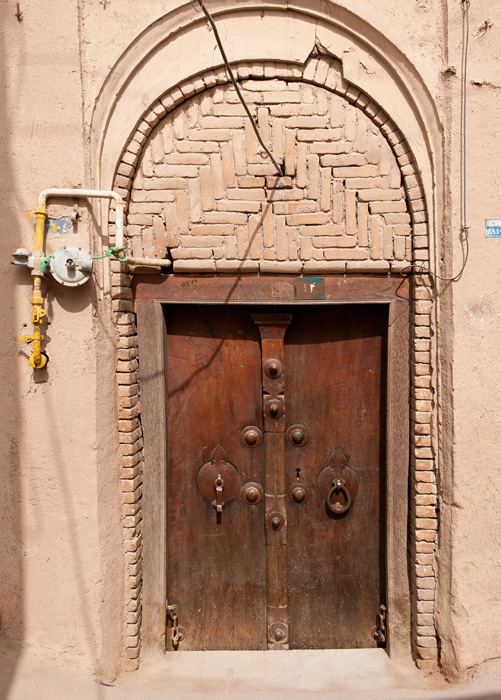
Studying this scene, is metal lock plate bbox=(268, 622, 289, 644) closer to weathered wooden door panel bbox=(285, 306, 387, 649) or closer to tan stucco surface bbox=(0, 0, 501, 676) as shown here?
weathered wooden door panel bbox=(285, 306, 387, 649)

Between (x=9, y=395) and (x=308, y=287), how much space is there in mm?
1769

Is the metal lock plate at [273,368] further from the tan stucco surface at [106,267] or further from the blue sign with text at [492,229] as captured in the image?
the blue sign with text at [492,229]

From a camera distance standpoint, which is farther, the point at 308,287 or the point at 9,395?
the point at 308,287

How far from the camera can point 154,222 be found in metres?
2.75

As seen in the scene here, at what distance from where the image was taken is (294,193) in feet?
8.98

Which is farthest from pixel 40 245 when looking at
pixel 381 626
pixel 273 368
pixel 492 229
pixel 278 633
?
pixel 381 626

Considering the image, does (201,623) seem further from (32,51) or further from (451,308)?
(32,51)

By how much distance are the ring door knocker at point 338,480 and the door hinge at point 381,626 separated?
658mm

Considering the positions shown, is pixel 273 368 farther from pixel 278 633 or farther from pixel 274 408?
pixel 278 633

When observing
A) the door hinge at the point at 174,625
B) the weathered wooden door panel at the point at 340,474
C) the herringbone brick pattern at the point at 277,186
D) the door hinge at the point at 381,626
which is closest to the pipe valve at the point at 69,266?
the herringbone brick pattern at the point at 277,186

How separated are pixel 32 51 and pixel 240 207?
135 centimetres

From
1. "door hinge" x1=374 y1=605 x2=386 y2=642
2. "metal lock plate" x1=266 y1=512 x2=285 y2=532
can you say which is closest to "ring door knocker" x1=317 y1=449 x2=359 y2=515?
"metal lock plate" x1=266 y1=512 x2=285 y2=532

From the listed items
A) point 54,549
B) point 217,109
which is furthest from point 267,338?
point 54,549

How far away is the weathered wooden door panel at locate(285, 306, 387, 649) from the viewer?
9.73ft
